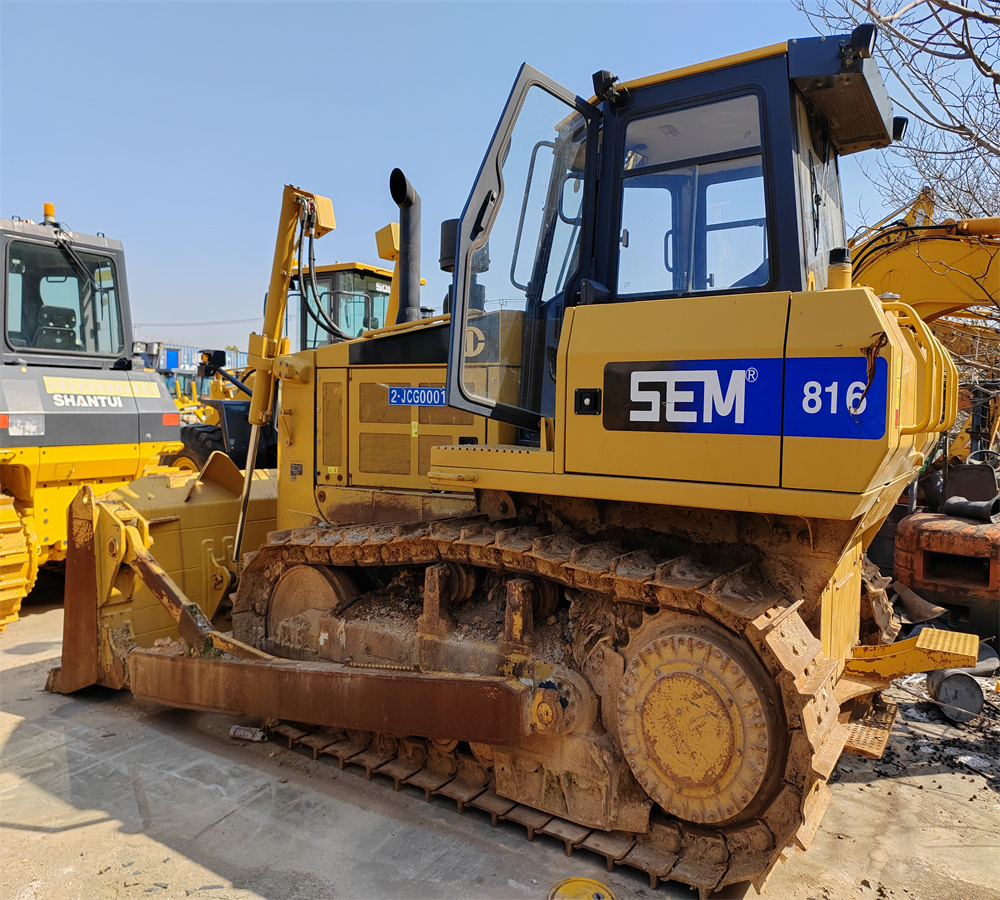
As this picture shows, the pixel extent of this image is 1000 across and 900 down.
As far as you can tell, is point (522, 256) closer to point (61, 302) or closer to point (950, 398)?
point (950, 398)

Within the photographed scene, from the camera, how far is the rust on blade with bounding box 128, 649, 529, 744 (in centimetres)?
310

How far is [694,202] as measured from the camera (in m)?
3.03

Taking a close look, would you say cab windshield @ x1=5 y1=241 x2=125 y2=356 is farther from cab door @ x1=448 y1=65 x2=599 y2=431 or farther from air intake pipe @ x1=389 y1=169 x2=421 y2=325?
cab door @ x1=448 y1=65 x2=599 y2=431

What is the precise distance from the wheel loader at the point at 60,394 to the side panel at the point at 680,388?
16.9 feet

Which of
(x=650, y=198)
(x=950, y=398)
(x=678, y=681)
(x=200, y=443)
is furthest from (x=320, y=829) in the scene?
(x=200, y=443)

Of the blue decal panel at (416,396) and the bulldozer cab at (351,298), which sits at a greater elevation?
the bulldozer cab at (351,298)

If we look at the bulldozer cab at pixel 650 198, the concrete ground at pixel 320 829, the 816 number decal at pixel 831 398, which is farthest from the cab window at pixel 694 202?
the concrete ground at pixel 320 829

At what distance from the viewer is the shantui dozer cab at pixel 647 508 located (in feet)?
8.55

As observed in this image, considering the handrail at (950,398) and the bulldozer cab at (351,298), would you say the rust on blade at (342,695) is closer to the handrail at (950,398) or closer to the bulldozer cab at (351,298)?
→ the handrail at (950,398)

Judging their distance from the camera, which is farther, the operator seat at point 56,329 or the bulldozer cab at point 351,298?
the bulldozer cab at point 351,298

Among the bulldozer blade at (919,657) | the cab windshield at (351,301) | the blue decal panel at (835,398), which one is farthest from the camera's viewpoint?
the cab windshield at (351,301)

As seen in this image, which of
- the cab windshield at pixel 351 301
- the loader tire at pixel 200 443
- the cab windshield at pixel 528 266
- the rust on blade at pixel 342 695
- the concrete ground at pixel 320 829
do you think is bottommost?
the concrete ground at pixel 320 829

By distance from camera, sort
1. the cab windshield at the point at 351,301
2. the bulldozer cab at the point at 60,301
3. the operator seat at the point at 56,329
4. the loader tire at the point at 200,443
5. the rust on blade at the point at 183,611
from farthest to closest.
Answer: the cab windshield at the point at 351,301 < the loader tire at the point at 200,443 < the operator seat at the point at 56,329 < the bulldozer cab at the point at 60,301 < the rust on blade at the point at 183,611

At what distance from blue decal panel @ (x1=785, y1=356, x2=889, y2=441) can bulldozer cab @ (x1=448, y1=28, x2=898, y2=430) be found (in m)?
0.50
